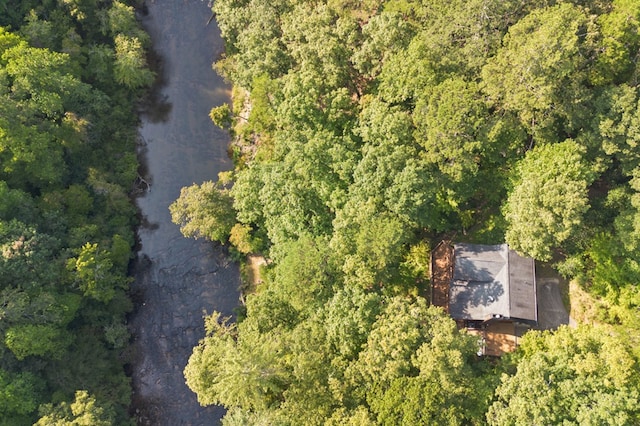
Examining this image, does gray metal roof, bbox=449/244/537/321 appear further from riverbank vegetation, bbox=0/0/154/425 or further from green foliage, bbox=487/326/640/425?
riverbank vegetation, bbox=0/0/154/425

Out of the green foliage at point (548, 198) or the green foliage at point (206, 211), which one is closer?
the green foliage at point (548, 198)

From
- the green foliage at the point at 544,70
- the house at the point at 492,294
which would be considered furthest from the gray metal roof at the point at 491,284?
the green foliage at the point at 544,70

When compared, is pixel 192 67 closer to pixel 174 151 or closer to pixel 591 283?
pixel 174 151

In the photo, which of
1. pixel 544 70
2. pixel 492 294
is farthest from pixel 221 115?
pixel 492 294

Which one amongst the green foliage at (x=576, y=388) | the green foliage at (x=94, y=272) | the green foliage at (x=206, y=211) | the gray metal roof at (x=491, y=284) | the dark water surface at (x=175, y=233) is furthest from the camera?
the dark water surface at (x=175, y=233)

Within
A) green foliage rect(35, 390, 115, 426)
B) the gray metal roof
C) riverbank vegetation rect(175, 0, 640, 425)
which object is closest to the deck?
riverbank vegetation rect(175, 0, 640, 425)

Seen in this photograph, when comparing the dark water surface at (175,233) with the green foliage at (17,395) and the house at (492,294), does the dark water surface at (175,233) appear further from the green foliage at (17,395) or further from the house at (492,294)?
the house at (492,294)
